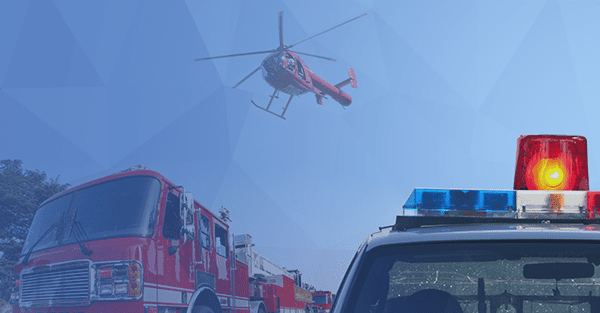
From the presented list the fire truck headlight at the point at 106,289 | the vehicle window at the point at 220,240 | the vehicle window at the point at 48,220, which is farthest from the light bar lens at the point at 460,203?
the vehicle window at the point at 220,240

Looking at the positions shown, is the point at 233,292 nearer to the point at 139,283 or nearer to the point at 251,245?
the point at 251,245

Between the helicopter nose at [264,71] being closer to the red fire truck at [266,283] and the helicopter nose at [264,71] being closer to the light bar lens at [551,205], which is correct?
the red fire truck at [266,283]

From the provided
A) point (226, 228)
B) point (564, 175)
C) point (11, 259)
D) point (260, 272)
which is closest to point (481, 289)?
point (564, 175)

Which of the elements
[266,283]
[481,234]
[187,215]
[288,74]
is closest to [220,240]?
[187,215]

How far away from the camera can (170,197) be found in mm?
8906

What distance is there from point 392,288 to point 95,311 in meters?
5.06

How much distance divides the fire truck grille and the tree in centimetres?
2908

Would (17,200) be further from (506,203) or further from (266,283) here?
(506,203)

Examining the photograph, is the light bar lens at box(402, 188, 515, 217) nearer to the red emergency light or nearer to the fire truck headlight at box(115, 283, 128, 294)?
the red emergency light

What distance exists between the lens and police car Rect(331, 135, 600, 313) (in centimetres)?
251

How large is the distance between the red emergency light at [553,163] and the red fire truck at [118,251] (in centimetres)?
521

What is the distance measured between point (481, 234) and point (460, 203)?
0.51 meters

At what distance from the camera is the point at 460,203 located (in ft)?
10.0

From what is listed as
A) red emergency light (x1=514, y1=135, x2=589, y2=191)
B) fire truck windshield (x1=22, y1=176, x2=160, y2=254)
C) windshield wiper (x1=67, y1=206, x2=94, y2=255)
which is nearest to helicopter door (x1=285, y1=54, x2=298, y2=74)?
fire truck windshield (x1=22, y1=176, x2=160, y2=254)
